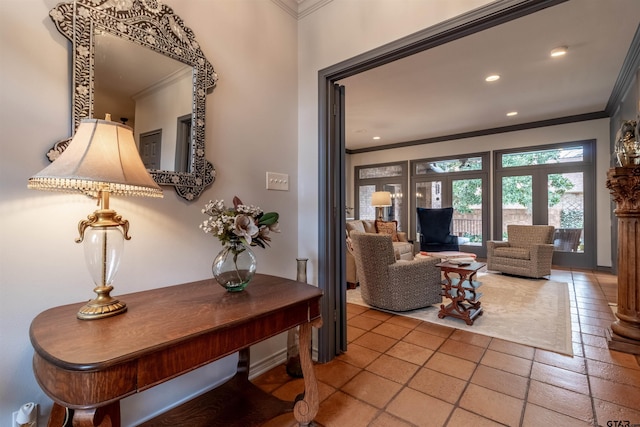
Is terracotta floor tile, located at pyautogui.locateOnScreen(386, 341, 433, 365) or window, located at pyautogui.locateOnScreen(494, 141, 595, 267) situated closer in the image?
terracotta floor tile, located at pyautogui.locateOnScreen(386, 341, 433, 365)

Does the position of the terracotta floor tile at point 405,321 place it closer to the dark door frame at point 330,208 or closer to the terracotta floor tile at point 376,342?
the terracotta floor tile at point 376,342

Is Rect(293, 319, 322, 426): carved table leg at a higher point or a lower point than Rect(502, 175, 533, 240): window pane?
lower

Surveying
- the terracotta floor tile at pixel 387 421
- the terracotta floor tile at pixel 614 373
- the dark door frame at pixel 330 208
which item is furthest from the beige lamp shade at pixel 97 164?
the terracotta floor tile at pixel 614 373

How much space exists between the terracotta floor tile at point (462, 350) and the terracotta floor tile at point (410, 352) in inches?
6.0

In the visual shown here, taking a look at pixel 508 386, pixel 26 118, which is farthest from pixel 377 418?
pixel 26 118

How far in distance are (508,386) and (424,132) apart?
556 centimetres

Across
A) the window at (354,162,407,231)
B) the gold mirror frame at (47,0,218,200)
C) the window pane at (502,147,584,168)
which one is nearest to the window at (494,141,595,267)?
the window pane at (502,147,584,168)

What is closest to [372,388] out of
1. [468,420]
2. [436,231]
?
[468,420]

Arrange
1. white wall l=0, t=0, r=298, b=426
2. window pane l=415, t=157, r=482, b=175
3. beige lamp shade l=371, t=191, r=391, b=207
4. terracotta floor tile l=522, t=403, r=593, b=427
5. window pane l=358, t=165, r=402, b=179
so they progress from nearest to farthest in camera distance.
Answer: white wall l=0, t=0, r=298, b=426 < terracotta floor tile l=522, t=403, r=593, b=427 < beige lamp shade l=371, t=191, r=391, b=207 < window pane l=415, t=157, r=482, b=175 < window pane l=358, t=165, r=402, b=179

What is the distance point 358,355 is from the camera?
2.23 meters

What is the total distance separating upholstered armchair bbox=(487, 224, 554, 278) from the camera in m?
4.49

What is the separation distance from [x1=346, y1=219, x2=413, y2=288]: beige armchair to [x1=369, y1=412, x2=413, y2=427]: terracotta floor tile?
2.42 meters

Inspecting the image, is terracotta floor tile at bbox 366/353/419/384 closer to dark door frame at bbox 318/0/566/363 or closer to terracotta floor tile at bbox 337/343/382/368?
terracotta floor tile at bbox 337/343/382/368

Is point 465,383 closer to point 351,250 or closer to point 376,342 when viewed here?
point 376,342
